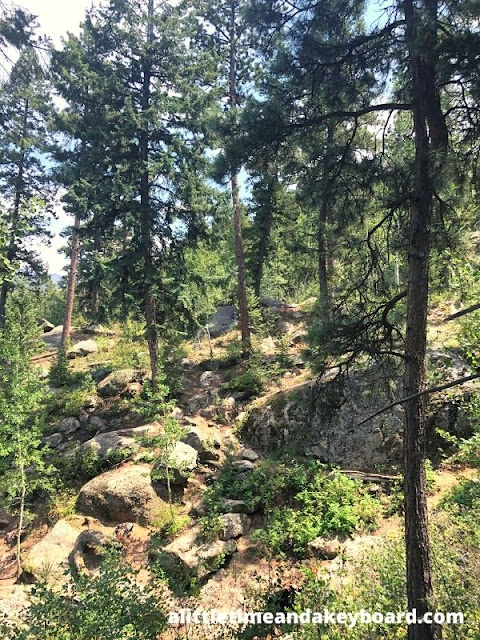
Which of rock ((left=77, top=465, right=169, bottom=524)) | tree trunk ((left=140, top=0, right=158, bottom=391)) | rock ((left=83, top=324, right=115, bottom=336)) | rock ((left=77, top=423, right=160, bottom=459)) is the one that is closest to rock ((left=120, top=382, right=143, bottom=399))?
tree trunk ((left=140, top=0, right=158, bottom=391))

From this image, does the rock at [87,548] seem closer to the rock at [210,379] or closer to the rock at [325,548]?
the rock at [325,548]

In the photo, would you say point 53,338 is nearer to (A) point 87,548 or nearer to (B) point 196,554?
(A) point 87,548

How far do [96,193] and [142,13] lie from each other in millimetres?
7627

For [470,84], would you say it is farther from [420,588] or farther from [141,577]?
[141,577]

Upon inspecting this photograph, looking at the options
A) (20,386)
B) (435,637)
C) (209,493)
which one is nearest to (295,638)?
(435,637)

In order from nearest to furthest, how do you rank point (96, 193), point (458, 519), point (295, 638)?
point (295, 638) < point (458, 519) < point (96, 193)

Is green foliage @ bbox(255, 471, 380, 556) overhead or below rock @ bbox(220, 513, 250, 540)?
overhead

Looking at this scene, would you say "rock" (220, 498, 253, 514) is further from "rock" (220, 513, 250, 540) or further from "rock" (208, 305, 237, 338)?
"rock" (208, 305, 237, 338)

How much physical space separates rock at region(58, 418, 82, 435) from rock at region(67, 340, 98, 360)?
6273mm

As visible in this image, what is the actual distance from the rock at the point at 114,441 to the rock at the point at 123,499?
47.5 inches

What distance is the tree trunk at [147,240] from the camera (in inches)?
540

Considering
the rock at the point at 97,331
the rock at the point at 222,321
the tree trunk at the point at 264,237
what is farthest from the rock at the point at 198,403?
the rock at the point at 97,331

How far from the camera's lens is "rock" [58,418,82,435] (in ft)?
44.5

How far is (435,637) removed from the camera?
418cm
